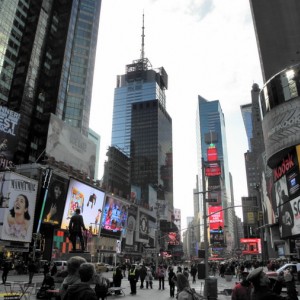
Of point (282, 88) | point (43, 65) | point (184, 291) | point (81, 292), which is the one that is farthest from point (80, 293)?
point (43, 65)

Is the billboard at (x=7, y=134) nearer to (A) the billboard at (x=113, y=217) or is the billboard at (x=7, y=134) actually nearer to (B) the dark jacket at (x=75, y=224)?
(A) the billboard at (x=113, y=217)

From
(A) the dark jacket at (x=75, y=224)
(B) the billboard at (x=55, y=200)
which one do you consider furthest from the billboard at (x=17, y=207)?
(A) the dark jacket at (x=75, y=224)

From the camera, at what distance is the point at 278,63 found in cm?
7831

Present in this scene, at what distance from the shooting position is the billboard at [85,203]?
202 ft

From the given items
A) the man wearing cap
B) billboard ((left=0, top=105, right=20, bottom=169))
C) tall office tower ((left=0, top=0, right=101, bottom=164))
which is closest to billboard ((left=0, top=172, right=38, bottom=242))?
billboard ((left=0, top=105, right=20, bottom=169))

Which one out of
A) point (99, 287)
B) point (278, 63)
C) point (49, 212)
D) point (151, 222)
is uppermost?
point (278, 63)

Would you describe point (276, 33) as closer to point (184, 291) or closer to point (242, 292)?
point (242, 292)

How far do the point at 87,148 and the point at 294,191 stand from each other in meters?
45.0

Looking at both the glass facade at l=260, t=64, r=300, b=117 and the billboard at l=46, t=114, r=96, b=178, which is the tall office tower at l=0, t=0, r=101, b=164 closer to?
the billboard at l=46, t=114, r=96, b=178

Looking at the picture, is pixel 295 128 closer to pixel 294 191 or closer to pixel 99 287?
pixel 294 191

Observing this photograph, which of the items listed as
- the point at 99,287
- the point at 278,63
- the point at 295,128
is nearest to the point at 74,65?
the point at 278,63

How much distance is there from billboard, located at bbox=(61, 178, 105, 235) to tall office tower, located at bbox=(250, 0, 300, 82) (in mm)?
46365

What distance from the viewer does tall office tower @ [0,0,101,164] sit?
8525 centimetres

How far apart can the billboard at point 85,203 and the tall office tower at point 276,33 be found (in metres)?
46.4
